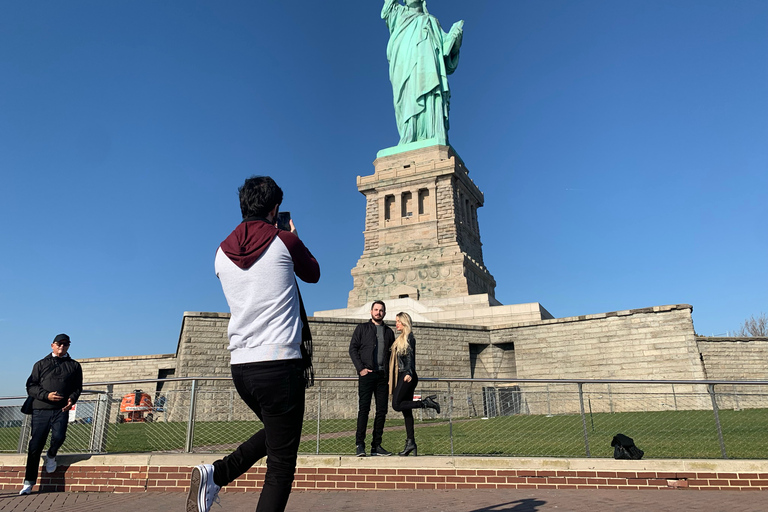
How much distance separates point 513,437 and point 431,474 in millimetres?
4031

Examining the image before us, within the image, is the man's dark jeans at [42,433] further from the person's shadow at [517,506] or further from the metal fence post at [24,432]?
the person's shadow at [517,506]

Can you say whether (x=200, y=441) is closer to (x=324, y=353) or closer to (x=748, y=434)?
(x=748, y=434)

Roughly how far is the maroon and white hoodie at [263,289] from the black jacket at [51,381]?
165 inches

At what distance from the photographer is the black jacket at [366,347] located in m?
6.08

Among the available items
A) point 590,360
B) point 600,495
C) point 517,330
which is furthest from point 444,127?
point 600,495

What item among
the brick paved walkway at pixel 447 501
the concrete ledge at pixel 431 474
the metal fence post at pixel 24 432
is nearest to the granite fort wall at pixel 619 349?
the concrete ledge at pixel 431 474

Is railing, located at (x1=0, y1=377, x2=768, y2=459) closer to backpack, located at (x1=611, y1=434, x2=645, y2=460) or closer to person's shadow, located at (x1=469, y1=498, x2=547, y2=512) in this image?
backpack, located at (x1=611, y1=434, x2=645, y2=460)

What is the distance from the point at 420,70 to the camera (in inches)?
1430

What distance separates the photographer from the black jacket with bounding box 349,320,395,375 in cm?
608

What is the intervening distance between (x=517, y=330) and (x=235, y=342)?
2047cm

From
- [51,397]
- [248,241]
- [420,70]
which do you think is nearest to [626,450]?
[248,241]

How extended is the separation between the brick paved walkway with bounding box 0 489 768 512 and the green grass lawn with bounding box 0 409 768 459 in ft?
3.76

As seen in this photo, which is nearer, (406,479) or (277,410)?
(277,410)

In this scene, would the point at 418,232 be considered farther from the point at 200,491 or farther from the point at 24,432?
the point at 200,491
